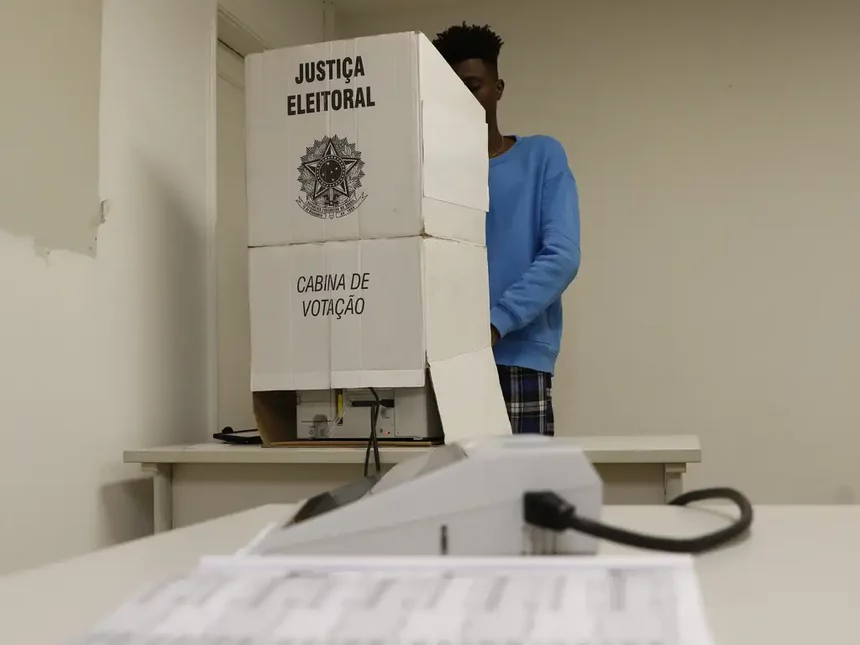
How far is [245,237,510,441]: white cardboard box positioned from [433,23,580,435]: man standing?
31 centimetres

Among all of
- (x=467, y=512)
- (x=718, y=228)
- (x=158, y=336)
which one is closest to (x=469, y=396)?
(x=158, y=336)

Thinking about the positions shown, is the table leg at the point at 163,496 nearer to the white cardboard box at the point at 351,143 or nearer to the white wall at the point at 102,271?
the white wall at the point at 102,271

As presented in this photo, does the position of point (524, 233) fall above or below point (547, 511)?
above

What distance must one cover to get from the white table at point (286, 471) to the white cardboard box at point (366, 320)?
0.13 metres

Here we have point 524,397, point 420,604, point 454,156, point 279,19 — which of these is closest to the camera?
point 420,604

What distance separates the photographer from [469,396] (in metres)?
1.53

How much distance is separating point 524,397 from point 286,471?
643mm

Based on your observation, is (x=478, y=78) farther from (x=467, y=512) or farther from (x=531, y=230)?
(x=467, y=512)

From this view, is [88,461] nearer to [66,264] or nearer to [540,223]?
[66,264]

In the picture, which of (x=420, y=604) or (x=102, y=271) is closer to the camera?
(x=420, y=604)

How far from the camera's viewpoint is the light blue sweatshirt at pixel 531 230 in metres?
1.83

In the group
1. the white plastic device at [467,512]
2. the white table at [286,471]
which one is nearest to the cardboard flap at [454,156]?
the white table at [286,471]

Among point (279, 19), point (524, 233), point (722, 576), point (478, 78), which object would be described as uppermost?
point (279, 19)

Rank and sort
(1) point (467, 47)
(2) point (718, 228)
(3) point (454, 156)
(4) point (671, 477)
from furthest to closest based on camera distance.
A: (2) point (718, 228) → (1) point (467, 47) → (3) point (454, 156) → (4) point (671, 477)
